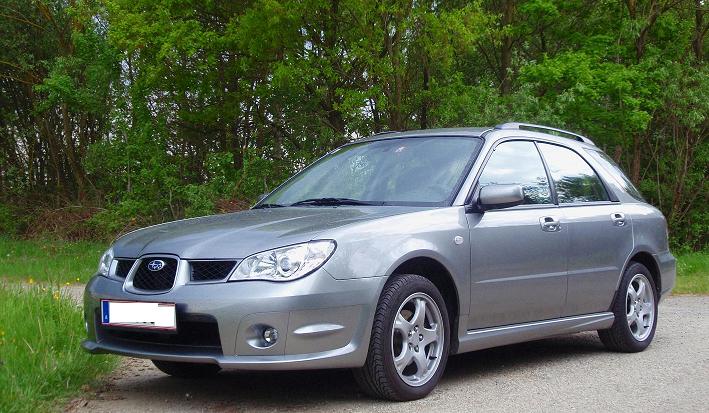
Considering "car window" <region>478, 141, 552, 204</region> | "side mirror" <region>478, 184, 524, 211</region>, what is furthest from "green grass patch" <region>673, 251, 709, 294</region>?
"side mirror" <region>478, 184, 524, 211</region>

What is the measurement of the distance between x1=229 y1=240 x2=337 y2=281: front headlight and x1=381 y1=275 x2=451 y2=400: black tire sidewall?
0.54 metres

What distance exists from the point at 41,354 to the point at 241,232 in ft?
4.80

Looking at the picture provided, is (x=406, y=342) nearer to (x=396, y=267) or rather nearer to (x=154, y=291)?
(x=396, y=267)

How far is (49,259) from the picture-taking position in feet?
55.9

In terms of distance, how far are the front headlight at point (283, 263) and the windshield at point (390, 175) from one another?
1.09 metres

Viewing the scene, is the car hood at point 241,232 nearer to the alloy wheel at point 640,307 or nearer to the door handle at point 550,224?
the door handle at point 550,224

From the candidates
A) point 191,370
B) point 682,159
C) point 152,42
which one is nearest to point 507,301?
point 191,370

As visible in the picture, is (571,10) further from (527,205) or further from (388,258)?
(388,258)

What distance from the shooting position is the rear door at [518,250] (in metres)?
5.89

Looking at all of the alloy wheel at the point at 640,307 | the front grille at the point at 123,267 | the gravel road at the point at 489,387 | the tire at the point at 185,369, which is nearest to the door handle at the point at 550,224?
the gravel road at the point at 489,387

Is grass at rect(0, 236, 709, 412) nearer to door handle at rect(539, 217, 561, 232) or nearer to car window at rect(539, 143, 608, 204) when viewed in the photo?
door handle at rect(539, 217, 561, 232)

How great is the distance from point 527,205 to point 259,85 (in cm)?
1733

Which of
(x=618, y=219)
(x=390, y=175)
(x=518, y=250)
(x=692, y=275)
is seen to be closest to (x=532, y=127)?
(x=618, y=219)

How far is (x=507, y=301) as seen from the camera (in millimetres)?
6062
